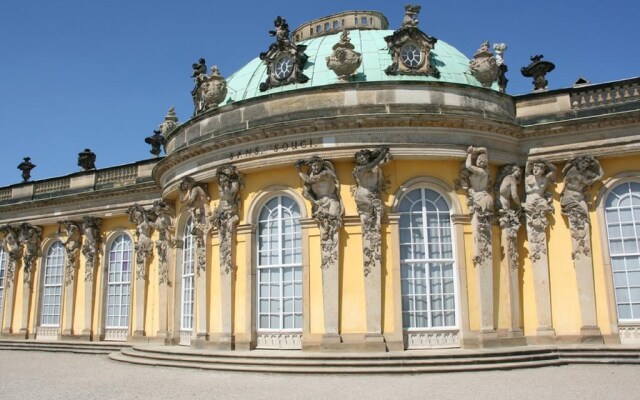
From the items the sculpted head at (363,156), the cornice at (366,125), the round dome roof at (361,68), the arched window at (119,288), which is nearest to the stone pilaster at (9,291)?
the arched window at (119,288)

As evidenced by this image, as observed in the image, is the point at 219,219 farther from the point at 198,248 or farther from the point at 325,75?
the point at 325,75

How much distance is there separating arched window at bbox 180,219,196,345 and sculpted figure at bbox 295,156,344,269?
4775mm

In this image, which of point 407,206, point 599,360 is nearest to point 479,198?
point 407,206

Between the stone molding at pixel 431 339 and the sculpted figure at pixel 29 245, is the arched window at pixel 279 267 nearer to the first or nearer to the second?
the stone molding at pixel 431 339

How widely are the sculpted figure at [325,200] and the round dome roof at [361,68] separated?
2.91 metres

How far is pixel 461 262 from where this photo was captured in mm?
15977

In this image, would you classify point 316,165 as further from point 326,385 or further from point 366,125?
point 326,385

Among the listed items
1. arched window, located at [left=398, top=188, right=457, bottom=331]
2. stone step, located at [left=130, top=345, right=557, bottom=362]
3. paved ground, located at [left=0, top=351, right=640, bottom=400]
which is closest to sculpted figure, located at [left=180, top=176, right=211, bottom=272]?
stone step, located at [left=130, top=345, right=557, bottom=362]

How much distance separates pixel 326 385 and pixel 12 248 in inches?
795

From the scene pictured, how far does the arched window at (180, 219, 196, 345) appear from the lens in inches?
752

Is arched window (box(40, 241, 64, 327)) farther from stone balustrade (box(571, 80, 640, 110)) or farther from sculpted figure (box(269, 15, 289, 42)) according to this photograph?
stone balustrade (box(571, 80, 640, 110))

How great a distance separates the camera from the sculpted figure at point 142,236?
22703 mm

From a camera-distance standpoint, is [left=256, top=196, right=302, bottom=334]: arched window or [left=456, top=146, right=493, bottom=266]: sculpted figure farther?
[left=256, top=196, right=302, bottom=334]: arched window

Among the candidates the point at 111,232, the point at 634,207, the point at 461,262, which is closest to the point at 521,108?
the point at 634,207
